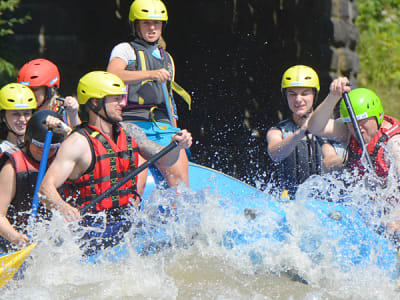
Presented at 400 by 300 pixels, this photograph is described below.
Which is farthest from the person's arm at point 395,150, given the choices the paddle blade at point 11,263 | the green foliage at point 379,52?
the green foliage at point 379,52

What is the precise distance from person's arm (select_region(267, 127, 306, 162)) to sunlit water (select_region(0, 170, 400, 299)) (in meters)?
0.44

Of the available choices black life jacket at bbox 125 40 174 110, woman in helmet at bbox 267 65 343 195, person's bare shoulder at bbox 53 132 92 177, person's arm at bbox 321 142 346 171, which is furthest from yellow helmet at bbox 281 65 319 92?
person's bare shoulder at bbox 53 132 92 177

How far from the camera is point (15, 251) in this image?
150 inches

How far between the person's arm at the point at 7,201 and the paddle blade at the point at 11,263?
0.09 m

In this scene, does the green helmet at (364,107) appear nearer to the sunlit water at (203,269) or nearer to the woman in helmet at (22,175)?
the sunlit water at (203,269)

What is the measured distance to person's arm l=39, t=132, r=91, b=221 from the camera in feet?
12.2

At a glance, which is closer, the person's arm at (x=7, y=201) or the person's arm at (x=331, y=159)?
the person's arm at (x=7, y=201)

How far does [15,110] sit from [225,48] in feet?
17.6

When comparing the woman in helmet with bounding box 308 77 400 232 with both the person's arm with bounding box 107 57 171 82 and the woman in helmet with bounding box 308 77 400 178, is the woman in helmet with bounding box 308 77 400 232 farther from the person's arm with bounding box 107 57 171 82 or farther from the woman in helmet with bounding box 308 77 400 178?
the person's arm with bounding box 107 57 171 82

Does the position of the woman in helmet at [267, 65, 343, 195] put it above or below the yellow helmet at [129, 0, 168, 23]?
below

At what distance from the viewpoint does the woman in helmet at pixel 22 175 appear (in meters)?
3.97

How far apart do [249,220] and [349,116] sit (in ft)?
3.50

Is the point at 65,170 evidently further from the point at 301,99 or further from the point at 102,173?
the point at 301,99

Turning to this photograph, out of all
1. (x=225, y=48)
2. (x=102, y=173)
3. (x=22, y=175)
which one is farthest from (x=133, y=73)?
(x=225, y=48)
